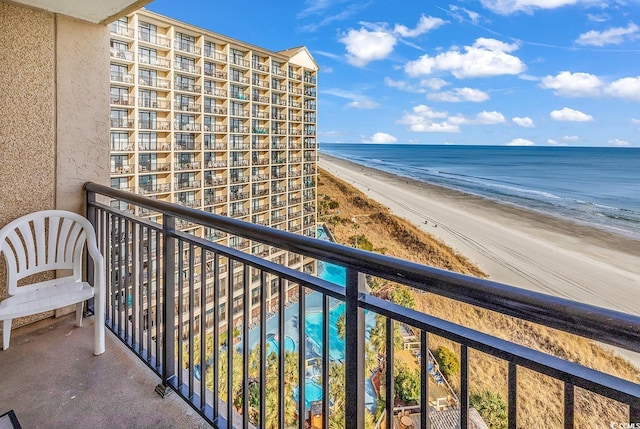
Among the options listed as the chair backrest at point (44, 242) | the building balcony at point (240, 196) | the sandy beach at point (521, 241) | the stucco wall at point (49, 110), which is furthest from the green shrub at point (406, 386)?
the sandy beach at point (521, 241)

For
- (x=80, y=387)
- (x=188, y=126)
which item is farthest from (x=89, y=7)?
(x=188, y=126)

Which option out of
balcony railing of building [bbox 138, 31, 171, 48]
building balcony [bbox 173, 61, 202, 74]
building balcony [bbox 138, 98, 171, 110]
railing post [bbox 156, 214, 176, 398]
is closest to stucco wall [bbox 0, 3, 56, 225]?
railing post [bbox 156, 214, 176, 398]

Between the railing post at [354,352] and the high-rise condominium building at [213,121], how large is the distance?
339 centimetres

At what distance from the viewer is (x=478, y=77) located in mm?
16641

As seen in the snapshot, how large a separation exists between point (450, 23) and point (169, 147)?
13.9 metres

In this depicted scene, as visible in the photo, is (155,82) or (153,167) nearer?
(153,167)

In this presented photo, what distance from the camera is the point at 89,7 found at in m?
2.03

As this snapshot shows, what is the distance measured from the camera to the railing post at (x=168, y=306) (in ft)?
5.03

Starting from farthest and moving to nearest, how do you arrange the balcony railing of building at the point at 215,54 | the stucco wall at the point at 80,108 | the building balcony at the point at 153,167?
the balcony railing of building at the point at 215,54
the building balcony at the point at 153,167
the stucco wall at the point at 80,108

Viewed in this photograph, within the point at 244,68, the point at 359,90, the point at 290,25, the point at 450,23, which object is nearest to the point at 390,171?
the point at 359,90

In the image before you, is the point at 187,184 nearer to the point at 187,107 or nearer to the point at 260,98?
the point at 187,107

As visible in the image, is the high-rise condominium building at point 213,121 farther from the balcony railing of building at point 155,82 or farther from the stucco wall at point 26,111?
the stucco wall at point 26,111

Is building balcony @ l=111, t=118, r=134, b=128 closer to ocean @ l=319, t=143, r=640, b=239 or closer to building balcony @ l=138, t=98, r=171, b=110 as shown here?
building balcony @ l=138, t=98, r=171, b=110

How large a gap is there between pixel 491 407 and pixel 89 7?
264cm
